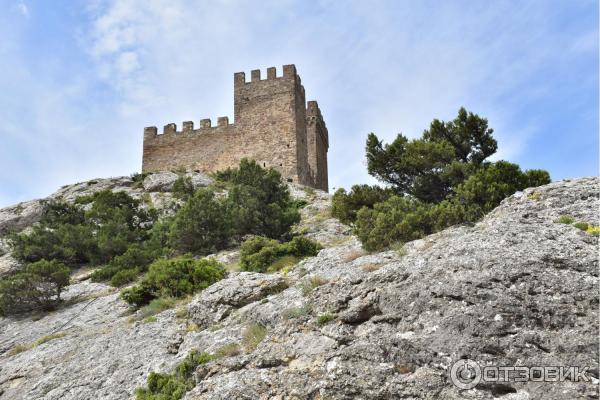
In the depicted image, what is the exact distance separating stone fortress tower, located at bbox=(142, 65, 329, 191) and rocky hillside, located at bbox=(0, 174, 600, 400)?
22362 millimetres

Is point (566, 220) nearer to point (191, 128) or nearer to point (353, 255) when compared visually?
point (353, 255)

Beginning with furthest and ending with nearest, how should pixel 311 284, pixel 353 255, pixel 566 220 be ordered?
pixel 353 255
pixel 311 284
pixel 566 220

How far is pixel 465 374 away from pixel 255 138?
97.3 ft

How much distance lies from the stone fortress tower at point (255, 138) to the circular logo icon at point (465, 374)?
88.1 feet

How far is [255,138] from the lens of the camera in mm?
34656

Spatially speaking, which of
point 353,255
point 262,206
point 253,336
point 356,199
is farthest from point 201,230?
point 253,336

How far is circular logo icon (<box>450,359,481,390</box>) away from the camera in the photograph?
5766 mm

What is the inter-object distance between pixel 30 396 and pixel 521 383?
27.4 feet

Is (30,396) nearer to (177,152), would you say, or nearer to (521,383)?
(521,383)

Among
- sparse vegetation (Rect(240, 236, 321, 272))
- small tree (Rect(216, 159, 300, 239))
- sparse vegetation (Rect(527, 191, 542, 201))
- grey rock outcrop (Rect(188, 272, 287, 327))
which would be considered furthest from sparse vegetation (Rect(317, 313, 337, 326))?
small tree (Rect(216, 159, 300, 239))

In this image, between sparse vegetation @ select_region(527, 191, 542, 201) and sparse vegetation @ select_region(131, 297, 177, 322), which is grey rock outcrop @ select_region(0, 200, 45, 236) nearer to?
sparse vegetation @ select_region(131, 297, 177, 322)

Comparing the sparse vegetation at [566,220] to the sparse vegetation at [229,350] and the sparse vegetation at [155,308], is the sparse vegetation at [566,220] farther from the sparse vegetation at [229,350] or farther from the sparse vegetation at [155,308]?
the sparse vegetation at [155,308]

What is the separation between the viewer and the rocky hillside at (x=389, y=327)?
19.8ft

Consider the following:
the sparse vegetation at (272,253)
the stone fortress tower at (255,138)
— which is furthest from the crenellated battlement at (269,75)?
the sparse vegetation at (272,253)
